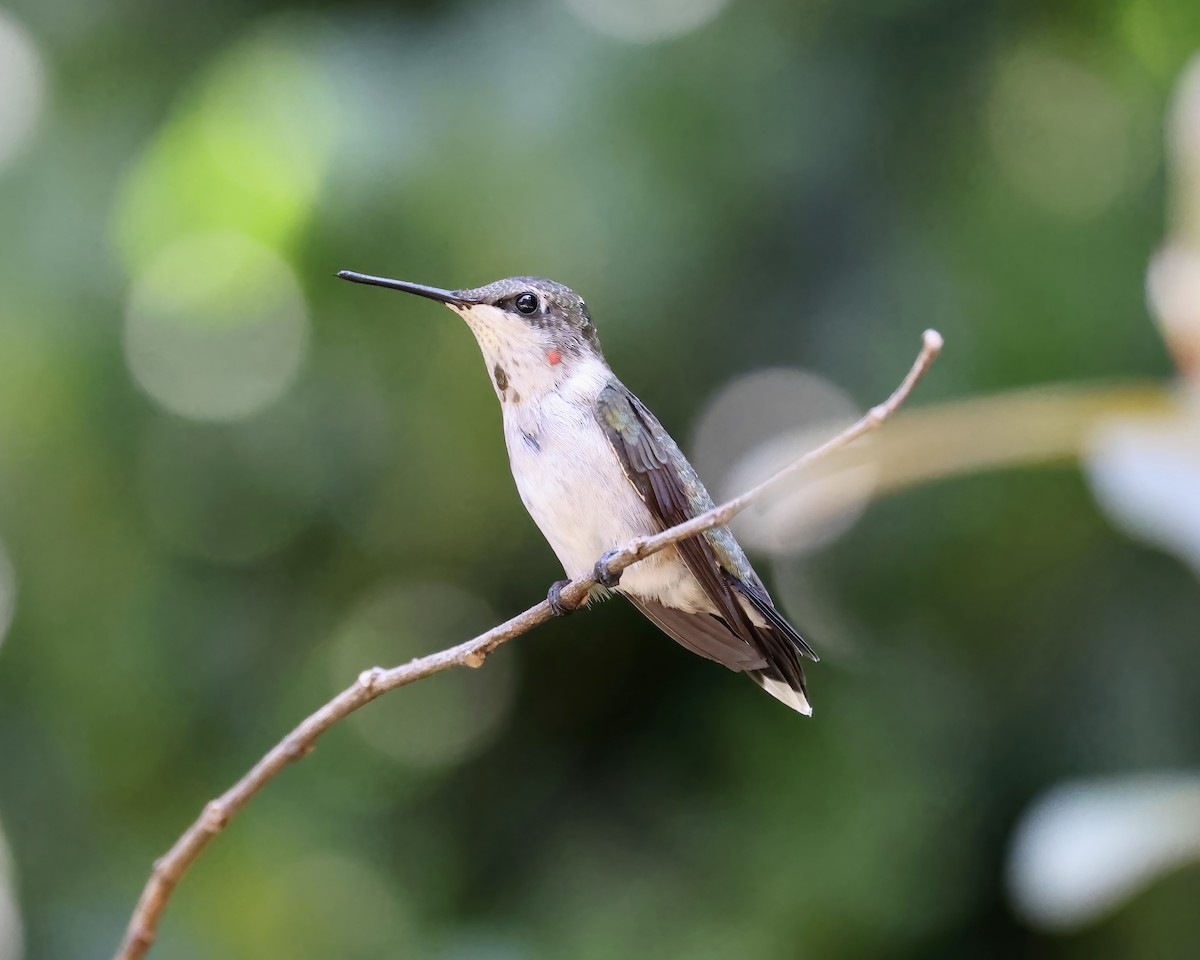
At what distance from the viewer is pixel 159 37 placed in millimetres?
4070

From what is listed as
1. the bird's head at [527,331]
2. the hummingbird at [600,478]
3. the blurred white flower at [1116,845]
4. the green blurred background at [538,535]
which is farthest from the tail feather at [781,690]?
the green blurred background at [538,535]

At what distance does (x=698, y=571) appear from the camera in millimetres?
1222

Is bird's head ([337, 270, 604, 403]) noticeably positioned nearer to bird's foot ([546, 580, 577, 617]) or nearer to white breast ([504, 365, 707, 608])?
white breast ([504, 365, 707, 608])

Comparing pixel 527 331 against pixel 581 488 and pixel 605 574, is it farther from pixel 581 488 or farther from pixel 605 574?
pixel 605 574

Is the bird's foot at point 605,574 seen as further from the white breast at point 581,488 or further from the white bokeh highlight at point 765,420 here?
the white bokeh highlight at point 765,420

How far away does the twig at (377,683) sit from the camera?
0.76 m

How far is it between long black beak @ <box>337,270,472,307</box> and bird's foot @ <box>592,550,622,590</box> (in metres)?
0.26

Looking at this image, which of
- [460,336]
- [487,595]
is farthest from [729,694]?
[460,336]

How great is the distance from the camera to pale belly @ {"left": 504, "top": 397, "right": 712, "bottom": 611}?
1.28 m

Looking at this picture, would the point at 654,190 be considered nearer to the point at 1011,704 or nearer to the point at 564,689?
the point at 564,689

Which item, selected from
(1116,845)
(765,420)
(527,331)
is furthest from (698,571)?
(765,420)

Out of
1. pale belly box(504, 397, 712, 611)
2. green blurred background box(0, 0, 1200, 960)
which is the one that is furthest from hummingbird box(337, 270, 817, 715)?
green blurred background box(0, 0, 1200, 960)

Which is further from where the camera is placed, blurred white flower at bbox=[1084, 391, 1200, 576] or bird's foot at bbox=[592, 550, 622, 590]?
blurred white flower at bbox=[1084, 391, 1200, 576]

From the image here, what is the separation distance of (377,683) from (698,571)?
44cm
